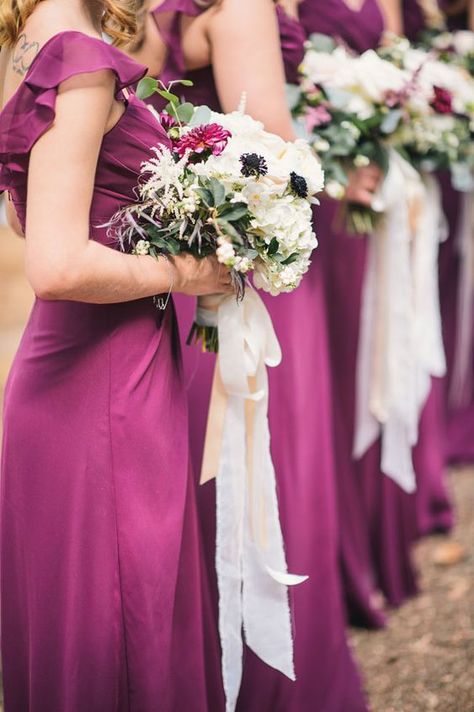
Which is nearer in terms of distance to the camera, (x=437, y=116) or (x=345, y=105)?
(x=345, y=105)

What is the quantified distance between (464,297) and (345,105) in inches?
81.6

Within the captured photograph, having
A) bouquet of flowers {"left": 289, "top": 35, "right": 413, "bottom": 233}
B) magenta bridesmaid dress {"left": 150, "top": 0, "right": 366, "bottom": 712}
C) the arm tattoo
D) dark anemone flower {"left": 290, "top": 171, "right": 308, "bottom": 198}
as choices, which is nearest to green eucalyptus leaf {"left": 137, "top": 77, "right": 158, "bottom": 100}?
the arm tattoo

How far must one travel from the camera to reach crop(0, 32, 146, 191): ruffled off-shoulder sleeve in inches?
63.6

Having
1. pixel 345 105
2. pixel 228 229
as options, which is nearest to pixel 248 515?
pixel 228 229

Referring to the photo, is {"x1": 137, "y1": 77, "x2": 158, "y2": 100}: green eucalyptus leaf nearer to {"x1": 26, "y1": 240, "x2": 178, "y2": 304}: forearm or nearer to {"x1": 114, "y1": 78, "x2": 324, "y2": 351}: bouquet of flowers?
{"x1": 114, "y1": 78, "x2": 324, "y2": 351}: bouquet of flowers

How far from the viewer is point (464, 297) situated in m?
4.66

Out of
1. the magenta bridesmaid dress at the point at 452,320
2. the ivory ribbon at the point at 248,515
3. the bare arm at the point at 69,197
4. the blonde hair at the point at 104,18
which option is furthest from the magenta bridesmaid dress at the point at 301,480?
the magenta bridesmaid dress at the point at 452,320

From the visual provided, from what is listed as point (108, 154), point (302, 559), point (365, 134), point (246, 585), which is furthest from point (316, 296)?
point (108, 154)

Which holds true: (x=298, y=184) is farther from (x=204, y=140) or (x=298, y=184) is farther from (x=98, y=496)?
(x=98, y=496)

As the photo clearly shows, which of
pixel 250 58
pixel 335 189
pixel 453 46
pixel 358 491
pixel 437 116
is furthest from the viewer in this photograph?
pixel 453 46

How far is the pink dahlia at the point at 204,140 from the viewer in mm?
1827

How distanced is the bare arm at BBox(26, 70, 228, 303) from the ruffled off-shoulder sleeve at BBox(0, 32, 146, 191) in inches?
0.7

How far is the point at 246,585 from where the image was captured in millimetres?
2197

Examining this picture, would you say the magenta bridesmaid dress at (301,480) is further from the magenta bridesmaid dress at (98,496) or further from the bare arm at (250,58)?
the magenta bridesmaid dress at (98,496)
